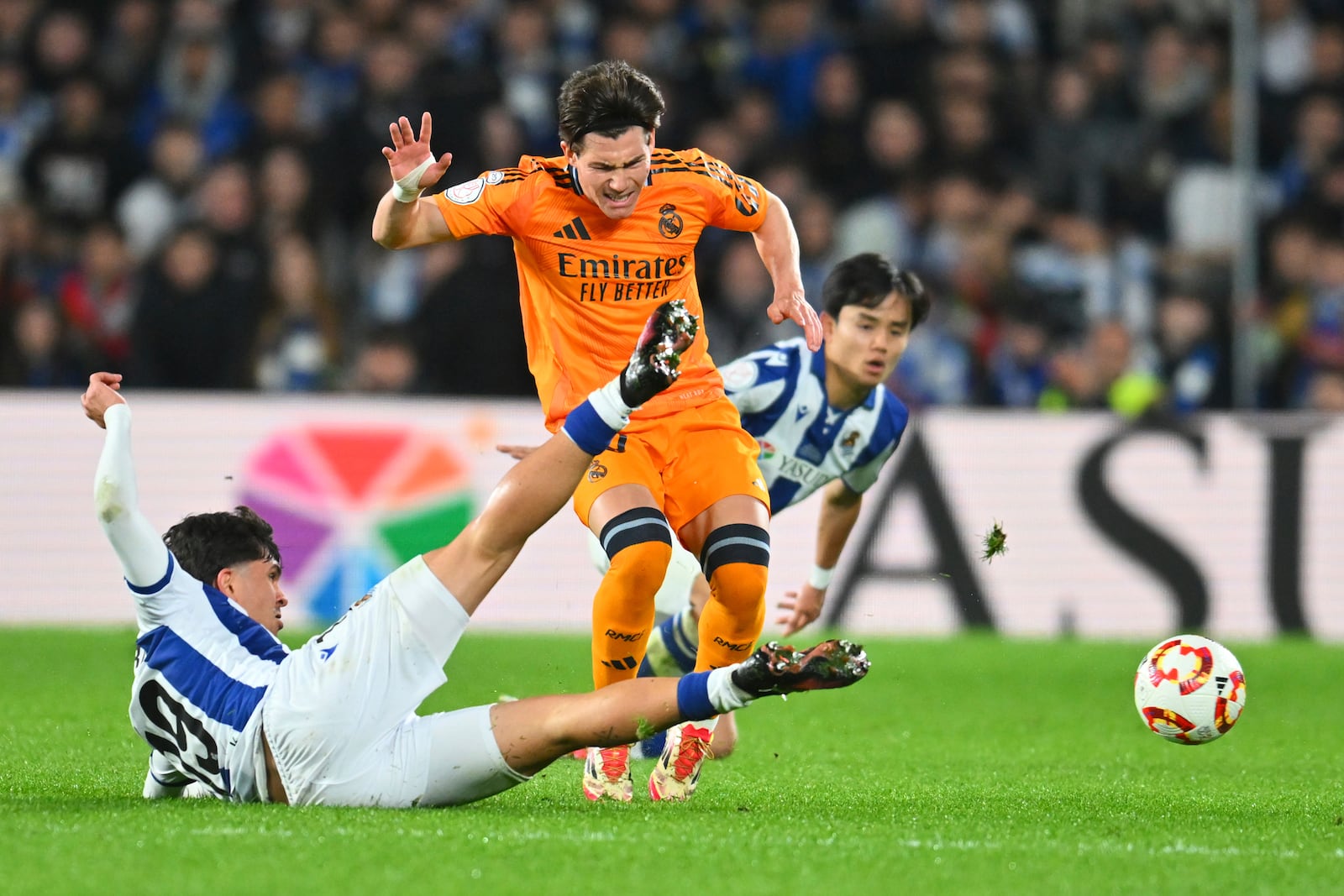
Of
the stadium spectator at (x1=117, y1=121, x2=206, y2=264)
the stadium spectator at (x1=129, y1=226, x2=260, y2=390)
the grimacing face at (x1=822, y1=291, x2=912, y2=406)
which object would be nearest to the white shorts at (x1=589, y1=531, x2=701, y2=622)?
the grimacing face at (x1=822, y1=291, x2=912, y2=406)

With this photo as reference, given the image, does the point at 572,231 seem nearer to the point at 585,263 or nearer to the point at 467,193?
the point at 585,263

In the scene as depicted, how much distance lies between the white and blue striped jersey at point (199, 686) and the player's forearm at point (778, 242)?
219 centimetres

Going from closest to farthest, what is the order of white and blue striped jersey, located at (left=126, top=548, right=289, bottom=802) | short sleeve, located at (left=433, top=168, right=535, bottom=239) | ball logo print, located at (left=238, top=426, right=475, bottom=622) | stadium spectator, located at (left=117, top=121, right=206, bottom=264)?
1. white and blue striped jersey, located at (left=126, top=548, right=289, bottom=802)
2. short sleeve, located at (left=433, top=168, right=535, bottom=239)
3. ball logo print, located at (left=238, top=426, right=475, bottom=622)
4. stadium spectator, located at (left=117, top=121, right=206, bottom=264)

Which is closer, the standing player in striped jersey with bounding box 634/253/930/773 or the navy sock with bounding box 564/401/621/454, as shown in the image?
the navy sock with bounding box 564/401/621/454

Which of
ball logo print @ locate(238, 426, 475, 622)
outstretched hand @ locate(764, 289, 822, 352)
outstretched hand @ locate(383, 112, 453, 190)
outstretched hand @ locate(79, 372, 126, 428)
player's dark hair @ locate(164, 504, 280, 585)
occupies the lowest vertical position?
ball logo print @ locate(238, 426, 475, 622)

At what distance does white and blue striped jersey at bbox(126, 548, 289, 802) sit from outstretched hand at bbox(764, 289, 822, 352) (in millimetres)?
1957

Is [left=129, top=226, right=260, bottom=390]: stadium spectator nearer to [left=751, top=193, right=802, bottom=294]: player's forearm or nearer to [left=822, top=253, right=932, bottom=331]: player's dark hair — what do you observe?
[left=822, top=253, right=932, bottom=331]: player's dark hair

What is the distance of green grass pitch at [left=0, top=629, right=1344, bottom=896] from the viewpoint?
4004 mm

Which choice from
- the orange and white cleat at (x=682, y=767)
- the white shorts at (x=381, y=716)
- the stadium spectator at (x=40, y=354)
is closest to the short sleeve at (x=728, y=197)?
the orange and white cleat at (x=682, y=767)

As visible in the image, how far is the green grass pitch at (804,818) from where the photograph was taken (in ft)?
13.1

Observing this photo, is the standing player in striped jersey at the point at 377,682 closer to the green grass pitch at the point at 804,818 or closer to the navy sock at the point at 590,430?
the navy sock at the point at 590,430

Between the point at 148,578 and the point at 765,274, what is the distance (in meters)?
7.88

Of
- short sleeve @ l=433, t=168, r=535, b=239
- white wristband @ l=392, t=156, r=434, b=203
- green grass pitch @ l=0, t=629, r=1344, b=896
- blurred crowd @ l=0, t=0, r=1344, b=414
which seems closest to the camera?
green grass pitch @ l=0, t=629, r=1344, b=896

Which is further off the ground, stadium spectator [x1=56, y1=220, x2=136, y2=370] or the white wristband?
the white wristband
